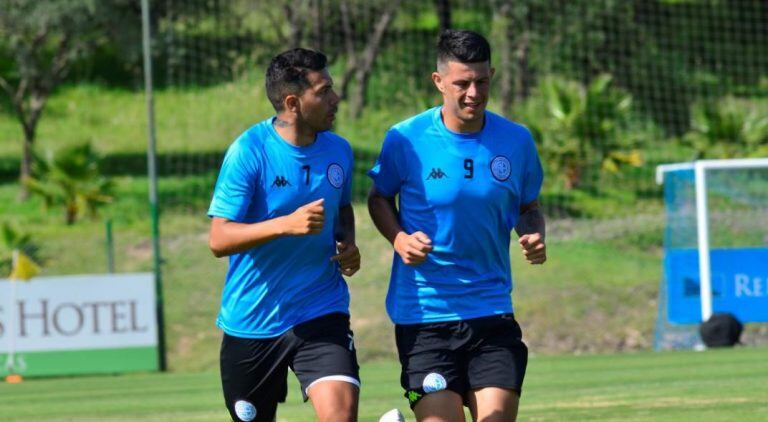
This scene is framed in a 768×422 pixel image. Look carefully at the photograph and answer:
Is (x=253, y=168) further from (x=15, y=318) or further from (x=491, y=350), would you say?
(x=15, y=318)

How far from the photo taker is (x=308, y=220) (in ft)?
18.2

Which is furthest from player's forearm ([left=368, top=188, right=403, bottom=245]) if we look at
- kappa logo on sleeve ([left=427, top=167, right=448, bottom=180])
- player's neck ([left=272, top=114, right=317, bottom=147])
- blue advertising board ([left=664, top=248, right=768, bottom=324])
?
blue advertising board ([left=664, top=248, right=768, bottom=324])

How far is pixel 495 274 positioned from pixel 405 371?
576mm

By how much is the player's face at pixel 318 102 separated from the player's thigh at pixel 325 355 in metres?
0.86

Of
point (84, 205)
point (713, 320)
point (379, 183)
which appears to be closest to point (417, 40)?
point (84, 205)

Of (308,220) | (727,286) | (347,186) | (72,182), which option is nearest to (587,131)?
(727,286)

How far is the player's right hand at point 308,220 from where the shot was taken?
5555 mm

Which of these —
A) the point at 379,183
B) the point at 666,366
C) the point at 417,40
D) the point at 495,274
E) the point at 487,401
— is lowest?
the point at 666,366

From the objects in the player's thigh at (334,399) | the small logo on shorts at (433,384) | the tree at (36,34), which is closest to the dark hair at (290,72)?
the player's thigh at (334,399)

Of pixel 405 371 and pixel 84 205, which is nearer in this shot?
pixel 405 371

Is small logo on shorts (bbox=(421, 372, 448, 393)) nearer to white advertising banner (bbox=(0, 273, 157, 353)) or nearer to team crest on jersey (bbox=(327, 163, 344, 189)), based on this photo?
team crest on jersey (bbox=(327, 163, 344, 189))

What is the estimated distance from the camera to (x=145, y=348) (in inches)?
616

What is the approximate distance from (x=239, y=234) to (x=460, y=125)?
42.0 inches

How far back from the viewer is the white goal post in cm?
1588
